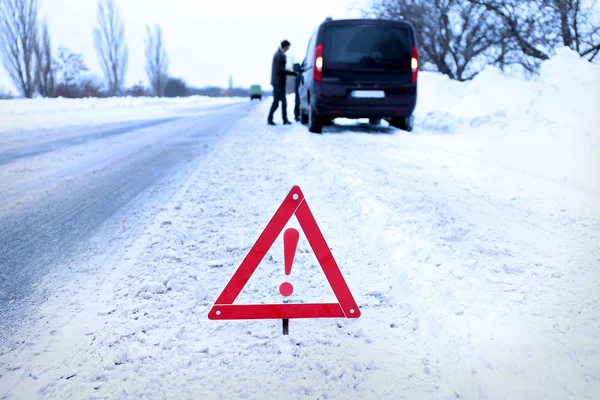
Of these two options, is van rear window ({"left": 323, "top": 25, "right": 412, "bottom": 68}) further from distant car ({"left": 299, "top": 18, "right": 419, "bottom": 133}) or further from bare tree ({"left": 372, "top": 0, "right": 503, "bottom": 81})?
bare tree ({"left": 372, "top": 0, "right": 503, "bottom": 81})

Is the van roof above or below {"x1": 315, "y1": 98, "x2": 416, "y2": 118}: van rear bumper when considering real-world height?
above

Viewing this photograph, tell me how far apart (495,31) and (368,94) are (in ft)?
20.7

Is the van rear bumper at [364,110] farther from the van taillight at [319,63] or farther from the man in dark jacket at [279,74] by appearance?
the man in dark jacket at [279,74]

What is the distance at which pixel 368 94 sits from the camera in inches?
363

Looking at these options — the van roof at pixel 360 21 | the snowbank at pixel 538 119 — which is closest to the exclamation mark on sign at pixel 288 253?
the snowbank at pixel 538 119

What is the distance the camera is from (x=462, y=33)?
14.5m

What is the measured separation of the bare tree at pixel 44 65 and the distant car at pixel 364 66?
32.3m

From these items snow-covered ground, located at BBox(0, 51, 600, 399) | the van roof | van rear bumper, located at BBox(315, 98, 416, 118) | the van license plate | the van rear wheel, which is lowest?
snow-covered ground, located at BBox(0, 51, 600, 399)

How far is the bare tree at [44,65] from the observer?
34487 millimetres

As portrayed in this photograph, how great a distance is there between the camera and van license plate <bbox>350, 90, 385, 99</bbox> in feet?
30.2

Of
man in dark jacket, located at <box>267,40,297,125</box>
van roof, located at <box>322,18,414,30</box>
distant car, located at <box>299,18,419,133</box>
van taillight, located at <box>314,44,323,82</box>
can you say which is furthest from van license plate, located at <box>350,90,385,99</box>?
man in dark jacket, located at <box>267,40,297,125</box>

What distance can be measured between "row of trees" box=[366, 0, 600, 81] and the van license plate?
16.4ft

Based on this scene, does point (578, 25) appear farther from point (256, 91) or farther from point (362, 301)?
point (256, 91)

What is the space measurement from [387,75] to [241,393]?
8220 mm
